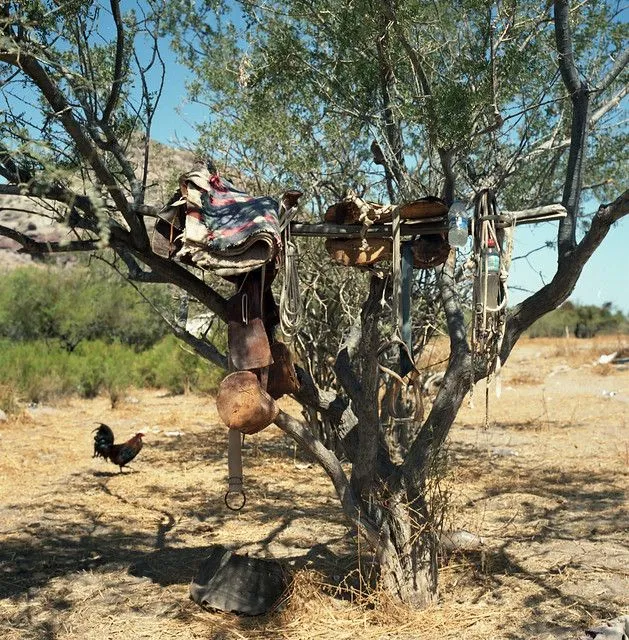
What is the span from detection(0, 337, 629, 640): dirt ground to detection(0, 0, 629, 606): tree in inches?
20.6

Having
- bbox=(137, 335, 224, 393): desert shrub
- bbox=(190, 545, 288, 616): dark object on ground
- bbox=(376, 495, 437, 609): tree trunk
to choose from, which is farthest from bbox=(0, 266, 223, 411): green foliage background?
bbox=(376, 495, 437, 609): tree trunk

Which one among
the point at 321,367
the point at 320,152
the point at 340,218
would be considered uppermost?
the point at 320,152

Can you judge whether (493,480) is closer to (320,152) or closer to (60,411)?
(320,152)

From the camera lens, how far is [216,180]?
4.29 metres

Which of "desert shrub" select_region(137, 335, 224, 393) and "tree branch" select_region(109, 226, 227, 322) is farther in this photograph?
"desert shrub" select_region(137, 335, 224, 393)

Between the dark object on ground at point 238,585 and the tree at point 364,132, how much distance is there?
0.70 m

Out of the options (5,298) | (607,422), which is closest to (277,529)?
(607,422)

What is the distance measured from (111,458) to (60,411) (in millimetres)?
5703

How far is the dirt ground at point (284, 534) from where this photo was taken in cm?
464

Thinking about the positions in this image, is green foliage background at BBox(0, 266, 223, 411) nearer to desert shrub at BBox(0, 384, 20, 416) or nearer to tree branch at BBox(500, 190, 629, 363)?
desert shrub at BBox(0, 384, 20, 416)

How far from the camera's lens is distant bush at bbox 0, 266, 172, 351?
20.8 metres

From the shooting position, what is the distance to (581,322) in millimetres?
35719

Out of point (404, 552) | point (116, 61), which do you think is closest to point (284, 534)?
point (404, 552)

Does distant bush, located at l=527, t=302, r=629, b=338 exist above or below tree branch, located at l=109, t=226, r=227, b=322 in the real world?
above
